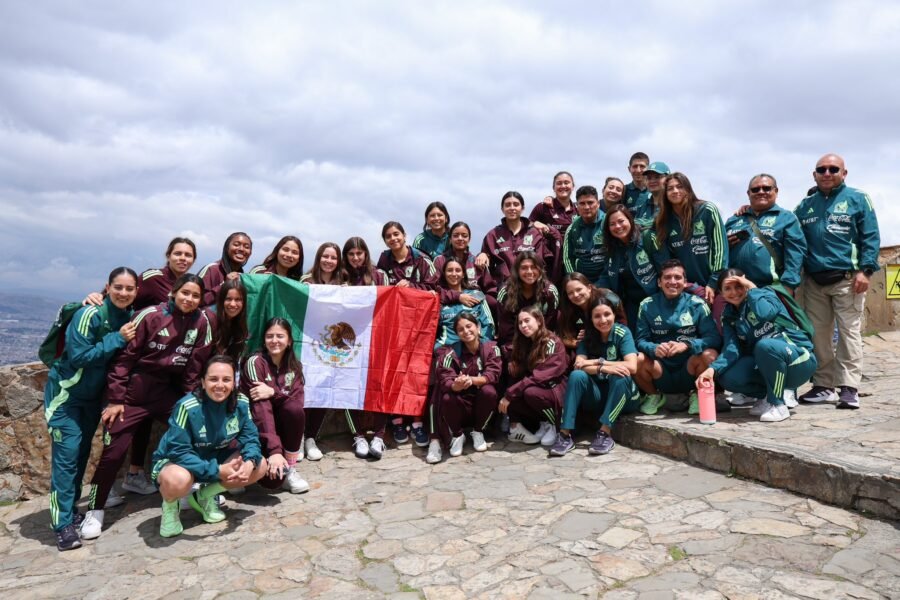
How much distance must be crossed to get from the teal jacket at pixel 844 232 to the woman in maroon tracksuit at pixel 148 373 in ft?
20.9

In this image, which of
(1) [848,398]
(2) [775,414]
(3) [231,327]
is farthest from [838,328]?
(3) [231,327]

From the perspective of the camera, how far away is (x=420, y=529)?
4855mm

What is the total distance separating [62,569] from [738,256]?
6.88 metres

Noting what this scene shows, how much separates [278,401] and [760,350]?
4.66 metres

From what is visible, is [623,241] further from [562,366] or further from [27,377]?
[27,377]

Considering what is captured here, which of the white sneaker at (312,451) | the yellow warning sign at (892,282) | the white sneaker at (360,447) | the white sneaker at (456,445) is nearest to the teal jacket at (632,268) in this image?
the white sneaker at (456,445)

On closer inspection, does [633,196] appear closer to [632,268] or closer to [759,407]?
[632,268]

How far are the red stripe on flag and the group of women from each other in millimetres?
170

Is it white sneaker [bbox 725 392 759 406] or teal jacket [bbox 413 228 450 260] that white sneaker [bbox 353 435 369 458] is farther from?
white sneaker [bbox 725 392 759 406]

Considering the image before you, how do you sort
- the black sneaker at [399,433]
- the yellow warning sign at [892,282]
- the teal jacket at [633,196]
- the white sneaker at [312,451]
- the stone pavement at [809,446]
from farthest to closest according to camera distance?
the yellow warning sign at [892,282], the teal jacket at [633,196], the black sneaker at [399,433], the white sneaker at [312,451], the stone pavement at [809,446]

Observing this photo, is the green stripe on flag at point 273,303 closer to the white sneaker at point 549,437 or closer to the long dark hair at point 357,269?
the long dark hair at point 357,269

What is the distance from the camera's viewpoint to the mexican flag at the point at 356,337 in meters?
7.12

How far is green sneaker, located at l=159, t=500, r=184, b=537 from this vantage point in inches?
200

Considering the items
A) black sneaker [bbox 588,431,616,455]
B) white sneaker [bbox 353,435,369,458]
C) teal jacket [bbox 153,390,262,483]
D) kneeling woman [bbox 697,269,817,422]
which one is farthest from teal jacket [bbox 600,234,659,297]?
teal jacket [bbox 153,390,262,483]
